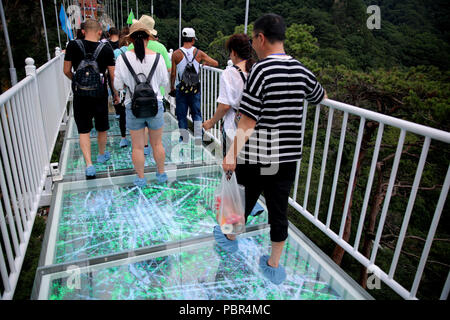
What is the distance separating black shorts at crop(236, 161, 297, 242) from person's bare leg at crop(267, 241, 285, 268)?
5cm

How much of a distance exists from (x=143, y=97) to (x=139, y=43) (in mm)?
454

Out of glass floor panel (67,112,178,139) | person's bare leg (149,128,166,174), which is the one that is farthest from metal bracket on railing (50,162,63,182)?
glass floor panel (67,112,178,139)

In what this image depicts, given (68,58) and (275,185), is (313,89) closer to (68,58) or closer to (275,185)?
(275,185)

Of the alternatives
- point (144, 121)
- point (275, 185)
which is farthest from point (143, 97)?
point (275, 185)

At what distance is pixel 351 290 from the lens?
1894 mm

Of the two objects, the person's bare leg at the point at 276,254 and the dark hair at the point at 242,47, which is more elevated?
the dark hair at the point at 242,47

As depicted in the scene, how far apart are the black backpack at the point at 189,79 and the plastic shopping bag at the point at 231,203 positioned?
2150 mm

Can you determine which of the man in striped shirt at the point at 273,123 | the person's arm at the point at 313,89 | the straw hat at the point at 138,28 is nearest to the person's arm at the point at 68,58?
the straw hat at the point at 138,28

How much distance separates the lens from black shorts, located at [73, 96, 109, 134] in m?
3.12

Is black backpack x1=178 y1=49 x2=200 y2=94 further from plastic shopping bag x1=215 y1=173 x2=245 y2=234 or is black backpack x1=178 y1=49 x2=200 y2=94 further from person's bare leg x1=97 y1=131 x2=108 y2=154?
plastic shopping bag x1=215 y1=173 x2=245 y2=234

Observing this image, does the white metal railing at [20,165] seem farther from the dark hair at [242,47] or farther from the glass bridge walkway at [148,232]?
the dark hair at [242,47]

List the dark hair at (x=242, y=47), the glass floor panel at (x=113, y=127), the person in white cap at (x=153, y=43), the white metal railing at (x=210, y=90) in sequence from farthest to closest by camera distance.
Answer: the glass floor panel at (x=113, y=127) < the white metal railing at (x=210, y=90) < the person in white cap at (x=153, y=43) < the dark hair at (x=242, y=47)

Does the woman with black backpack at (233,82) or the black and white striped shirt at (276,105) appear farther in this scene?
the woman with black backpack at (233,82)

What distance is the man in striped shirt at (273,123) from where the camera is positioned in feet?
5.31
